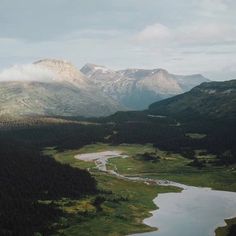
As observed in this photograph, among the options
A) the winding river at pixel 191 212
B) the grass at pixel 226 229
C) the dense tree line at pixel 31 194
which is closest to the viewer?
the grass at pixel 226 229

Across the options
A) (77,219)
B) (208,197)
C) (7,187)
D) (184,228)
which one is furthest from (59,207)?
(208,197)

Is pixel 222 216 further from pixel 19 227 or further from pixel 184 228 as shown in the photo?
pixel 19 227

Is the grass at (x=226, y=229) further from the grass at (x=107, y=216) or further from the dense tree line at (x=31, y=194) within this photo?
the dense tree line at (x=31, y=194)

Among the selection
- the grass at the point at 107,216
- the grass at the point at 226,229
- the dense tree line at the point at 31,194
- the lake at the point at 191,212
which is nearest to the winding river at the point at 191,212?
the lake at the point at 191,212

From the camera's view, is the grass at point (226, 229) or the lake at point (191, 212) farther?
the lake at point (191, 212)

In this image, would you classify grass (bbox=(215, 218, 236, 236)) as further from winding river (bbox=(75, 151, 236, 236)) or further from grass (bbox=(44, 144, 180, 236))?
grass (bbox=(44, 144, 180, 236))

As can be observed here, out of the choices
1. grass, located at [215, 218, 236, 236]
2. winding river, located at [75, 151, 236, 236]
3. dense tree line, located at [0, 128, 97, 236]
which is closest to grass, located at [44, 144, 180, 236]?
winding river, located at [75, 151, 236, 236]

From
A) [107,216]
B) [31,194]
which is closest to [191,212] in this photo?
[107,216]

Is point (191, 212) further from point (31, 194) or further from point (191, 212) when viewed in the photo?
point (31, 194)
